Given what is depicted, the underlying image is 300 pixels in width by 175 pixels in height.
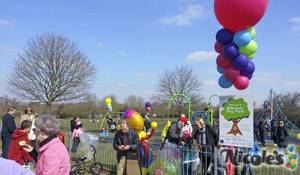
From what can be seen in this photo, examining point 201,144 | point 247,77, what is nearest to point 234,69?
point 247,77

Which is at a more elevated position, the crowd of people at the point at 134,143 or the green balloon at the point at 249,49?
the green balloon at the point at 249,49

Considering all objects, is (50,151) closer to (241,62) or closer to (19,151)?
(241,62)

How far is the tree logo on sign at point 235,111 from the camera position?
7.13 m

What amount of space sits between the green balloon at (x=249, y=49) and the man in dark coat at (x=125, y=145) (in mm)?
2850

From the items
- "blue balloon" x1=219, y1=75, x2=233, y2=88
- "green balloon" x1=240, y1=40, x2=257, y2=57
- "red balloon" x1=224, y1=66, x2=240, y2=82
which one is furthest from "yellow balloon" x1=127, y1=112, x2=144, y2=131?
"green balloon" x1=240, y1=40, x2=257, y2=57

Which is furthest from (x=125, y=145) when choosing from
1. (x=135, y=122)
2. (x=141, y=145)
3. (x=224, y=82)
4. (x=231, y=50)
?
(x=231, y=50)

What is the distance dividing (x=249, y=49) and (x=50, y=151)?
199 inches

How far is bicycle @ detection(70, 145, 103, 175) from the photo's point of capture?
33.5 feet

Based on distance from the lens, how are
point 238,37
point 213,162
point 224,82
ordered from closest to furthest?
point 213,162, point 238,37, point 224,82

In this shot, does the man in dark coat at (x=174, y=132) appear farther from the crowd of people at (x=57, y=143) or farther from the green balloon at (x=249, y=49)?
the green balloon at (x=249, y=49)

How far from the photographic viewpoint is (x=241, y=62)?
25.9ft

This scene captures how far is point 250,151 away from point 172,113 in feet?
127

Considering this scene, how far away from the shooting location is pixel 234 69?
8039 mm

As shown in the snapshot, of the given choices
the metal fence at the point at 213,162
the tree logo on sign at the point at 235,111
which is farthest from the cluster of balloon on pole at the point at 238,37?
the metal fence at the point at 213,162
